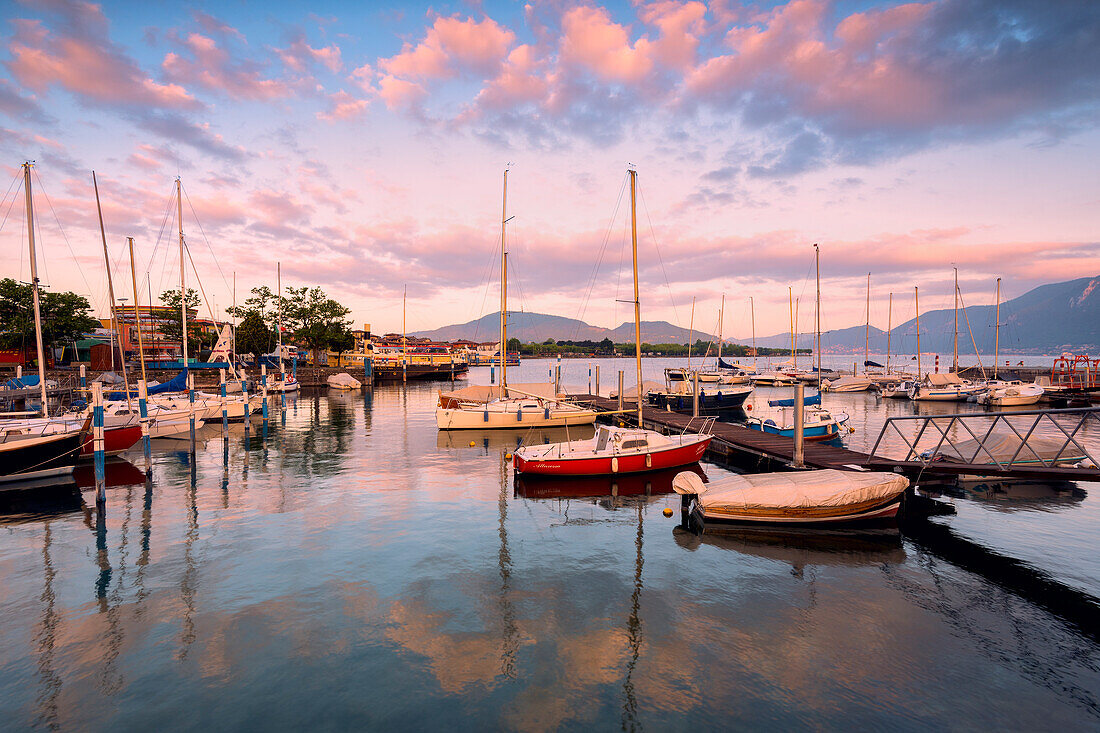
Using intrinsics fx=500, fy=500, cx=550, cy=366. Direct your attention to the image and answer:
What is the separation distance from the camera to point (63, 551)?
50.5ft

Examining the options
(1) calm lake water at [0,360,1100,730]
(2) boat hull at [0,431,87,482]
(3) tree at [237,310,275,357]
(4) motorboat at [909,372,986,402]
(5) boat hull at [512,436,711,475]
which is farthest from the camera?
(3) tree at [237,310,275,357]

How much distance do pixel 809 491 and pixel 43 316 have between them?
89590 mm

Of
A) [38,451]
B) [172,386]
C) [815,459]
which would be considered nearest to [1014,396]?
[815,459]

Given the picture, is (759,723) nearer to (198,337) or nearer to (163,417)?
(163,417)

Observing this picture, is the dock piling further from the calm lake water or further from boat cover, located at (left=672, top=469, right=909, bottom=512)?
the calm lake water

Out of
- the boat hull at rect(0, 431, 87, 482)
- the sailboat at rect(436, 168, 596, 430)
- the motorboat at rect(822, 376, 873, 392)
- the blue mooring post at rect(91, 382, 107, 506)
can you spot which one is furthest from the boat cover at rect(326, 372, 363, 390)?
the motorboat at rect(822, 376, 873, 392)

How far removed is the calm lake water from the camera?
8695 millimetres

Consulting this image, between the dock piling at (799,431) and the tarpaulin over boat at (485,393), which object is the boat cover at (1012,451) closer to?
the dock piling at (799,431)

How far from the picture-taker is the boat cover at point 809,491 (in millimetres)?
16922

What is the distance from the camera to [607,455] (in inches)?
929

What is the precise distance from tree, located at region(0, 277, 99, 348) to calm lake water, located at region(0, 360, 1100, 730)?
61.8m

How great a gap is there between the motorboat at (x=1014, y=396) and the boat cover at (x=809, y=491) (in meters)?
51.8

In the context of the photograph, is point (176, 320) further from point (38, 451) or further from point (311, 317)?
point (38, 451)

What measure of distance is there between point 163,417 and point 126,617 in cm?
2826
